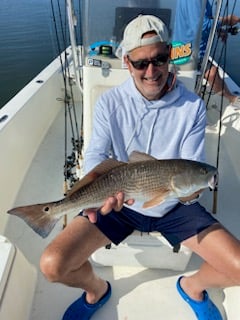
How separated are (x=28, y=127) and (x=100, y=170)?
2.10 m

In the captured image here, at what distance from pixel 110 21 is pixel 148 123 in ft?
3.40

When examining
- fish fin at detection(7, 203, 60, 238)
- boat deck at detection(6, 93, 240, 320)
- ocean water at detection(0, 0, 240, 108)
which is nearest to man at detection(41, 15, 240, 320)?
boat deck at detection(6, 93, 240, 320)

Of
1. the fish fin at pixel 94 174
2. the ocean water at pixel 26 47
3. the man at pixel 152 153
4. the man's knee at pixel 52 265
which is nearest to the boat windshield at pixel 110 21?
the man at pixel 152 153

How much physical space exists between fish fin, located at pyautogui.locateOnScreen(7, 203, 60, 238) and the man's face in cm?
90

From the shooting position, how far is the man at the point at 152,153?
1909mm

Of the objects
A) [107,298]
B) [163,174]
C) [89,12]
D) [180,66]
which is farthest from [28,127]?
[163,174]

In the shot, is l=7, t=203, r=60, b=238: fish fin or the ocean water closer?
l=7, t=203, r=60, b=238: fish fin

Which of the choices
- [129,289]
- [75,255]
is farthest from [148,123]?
[129,289]

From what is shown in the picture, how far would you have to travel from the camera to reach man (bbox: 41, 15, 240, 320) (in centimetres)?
191

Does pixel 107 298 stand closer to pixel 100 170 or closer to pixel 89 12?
pixel 100 170

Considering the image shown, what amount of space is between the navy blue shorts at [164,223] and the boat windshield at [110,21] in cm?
128

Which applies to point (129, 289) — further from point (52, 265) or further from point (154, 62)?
point (154, 62)

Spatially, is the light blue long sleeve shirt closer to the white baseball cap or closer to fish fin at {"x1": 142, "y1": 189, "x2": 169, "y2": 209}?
the white baseball cap

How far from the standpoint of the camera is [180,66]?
275 cm
